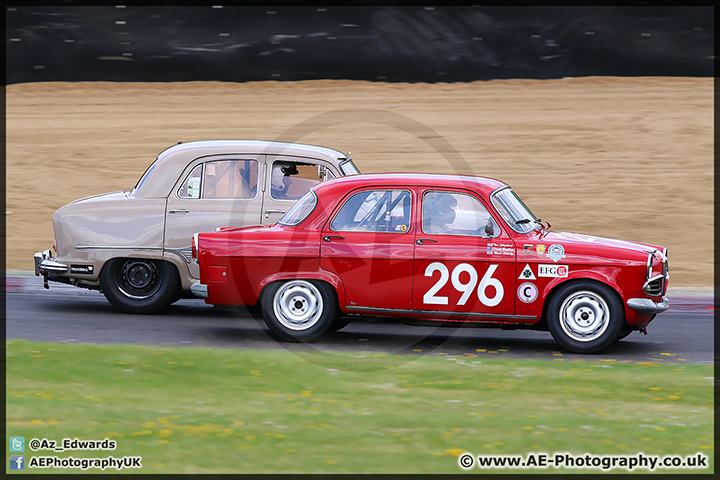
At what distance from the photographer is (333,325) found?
9.84 meters

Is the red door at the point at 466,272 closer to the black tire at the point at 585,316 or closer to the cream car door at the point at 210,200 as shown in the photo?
the black tire at the point at 585,316

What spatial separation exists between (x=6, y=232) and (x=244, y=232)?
883 centimetres

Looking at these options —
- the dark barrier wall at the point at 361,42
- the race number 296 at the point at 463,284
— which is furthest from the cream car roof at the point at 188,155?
the dark barrier wall at the point at 361,42

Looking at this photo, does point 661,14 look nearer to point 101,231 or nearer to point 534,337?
point 534,337

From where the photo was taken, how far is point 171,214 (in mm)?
10523

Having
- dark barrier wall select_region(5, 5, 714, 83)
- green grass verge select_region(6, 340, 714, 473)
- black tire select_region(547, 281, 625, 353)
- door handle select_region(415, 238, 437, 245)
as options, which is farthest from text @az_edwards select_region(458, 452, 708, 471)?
dark barrier wall select_region(5, 5, 714, 83)

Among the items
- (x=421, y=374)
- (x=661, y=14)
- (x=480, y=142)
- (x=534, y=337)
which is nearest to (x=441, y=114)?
(x=480, y=142)

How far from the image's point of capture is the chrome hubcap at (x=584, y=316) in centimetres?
877

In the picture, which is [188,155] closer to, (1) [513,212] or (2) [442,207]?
(2) [442,207]

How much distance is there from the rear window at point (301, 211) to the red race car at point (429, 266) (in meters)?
0.01

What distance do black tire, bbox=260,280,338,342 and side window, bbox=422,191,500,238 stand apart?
1211mm

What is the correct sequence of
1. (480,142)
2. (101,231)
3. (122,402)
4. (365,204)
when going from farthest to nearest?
(480,142) → (101,231) → (365,204) → (122,402)

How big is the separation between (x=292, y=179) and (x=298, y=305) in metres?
2.04

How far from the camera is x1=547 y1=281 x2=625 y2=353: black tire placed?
28.6ft
